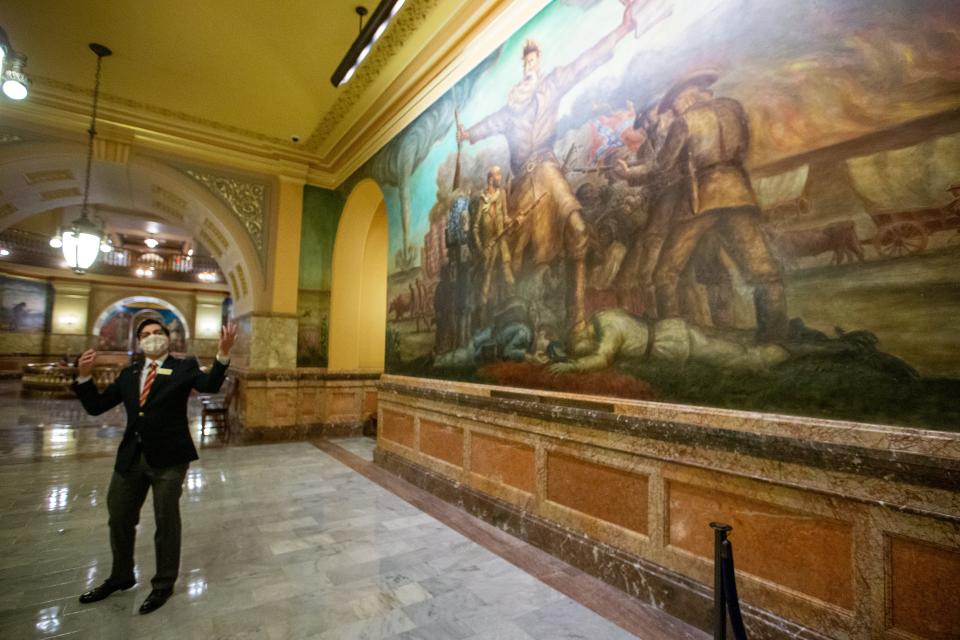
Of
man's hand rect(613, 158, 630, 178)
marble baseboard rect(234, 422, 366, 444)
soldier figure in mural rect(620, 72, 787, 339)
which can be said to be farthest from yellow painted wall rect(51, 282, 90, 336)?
soldier figure in mural rect(620, 72, 787, 339)

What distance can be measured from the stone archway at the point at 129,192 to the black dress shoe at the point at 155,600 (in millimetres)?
6574

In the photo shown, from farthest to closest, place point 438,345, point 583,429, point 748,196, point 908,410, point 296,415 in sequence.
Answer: point 296,415
point 438,345
point 583,429
point 748,196
point 908,410

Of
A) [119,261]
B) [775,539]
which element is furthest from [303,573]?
[119,261]

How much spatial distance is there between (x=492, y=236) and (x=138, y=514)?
3.66 meters

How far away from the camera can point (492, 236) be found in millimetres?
4773

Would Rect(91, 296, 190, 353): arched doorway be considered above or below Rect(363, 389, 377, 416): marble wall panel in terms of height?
above

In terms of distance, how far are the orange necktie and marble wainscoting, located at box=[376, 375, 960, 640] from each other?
277 cm

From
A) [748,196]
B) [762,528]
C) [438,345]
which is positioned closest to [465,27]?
[438,345]

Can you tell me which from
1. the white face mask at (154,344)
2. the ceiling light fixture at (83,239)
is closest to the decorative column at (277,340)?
the ceiling light fixture at (83,239)

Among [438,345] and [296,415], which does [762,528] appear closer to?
[438,345]

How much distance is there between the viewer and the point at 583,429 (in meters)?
3.58

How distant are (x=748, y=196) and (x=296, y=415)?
8.53 metres

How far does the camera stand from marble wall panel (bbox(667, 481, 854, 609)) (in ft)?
7.31

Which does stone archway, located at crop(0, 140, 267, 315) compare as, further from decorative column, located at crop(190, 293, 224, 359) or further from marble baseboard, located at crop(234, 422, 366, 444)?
decorative column, located at crop(190, 293, 224, 359)
